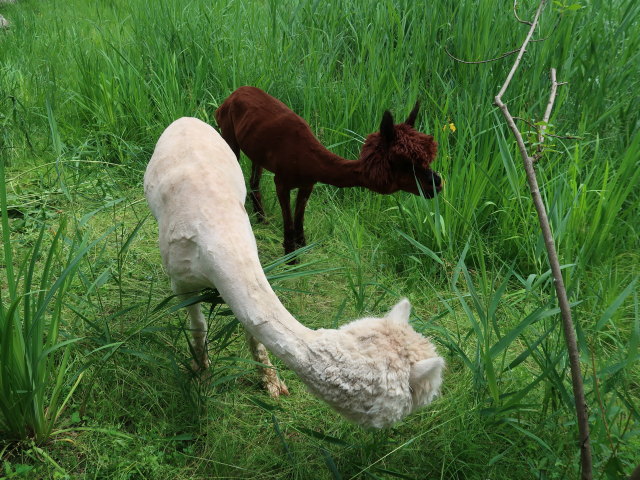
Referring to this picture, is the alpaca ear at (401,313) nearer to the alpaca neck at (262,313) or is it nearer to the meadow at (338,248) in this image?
the alpaca neck at (262,313)

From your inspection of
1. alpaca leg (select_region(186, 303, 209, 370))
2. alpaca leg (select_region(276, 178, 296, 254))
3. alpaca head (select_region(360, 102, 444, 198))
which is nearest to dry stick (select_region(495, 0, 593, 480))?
alpaca head (select_region(360, 102, 444, 198))

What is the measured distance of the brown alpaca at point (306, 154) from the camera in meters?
2.56

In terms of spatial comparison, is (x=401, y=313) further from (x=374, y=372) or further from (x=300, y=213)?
(x=300, y=213)

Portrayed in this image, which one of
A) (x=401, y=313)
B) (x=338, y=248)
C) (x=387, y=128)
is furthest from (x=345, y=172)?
(x=401, y=313)

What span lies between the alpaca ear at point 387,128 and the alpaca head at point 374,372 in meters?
1.20

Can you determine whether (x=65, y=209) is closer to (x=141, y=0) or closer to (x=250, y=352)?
(x=250, y=352)

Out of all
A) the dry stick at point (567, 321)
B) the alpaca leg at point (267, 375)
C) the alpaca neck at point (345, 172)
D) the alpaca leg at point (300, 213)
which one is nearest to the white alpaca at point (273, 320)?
the alpaca leg at point (267, 375)

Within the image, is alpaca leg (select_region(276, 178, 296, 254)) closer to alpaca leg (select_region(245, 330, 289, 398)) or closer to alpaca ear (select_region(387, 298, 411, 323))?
alpaca leg (select_region(245, 330, 289, 398))

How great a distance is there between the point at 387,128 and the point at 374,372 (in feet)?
4.49

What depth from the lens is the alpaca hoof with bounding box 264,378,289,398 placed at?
7.64ft

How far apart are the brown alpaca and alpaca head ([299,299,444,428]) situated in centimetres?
120

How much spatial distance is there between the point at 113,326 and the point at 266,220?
1.31 m

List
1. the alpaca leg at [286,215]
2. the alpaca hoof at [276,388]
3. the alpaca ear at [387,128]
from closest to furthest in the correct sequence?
1. the alpaca hoof at [276,388]
2. the alpaca ear at [387,128]
3. the alpaca leg at [286,215]

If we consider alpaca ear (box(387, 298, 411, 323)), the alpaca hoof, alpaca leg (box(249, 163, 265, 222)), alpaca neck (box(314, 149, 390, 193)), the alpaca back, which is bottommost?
the alpaca hoof
